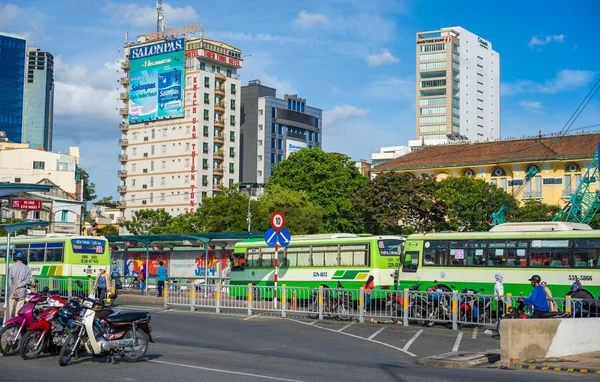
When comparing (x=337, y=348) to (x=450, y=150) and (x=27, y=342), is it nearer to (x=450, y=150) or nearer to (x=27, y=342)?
(x=27, y=342)

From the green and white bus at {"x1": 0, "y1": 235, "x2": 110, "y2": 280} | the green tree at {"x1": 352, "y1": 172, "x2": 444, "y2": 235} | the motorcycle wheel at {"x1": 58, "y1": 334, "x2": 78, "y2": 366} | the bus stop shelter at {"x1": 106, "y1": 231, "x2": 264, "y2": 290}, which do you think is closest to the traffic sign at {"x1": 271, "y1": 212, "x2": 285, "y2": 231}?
the motorcycle wheel at {"x1": 58, "y1": 334, "x2": 78, "y2": 366}

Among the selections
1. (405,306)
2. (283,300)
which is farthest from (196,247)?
(405,306)

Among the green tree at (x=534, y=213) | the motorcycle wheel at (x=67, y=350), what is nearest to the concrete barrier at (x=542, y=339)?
the motorcycle wheel at (x=67, y=350)

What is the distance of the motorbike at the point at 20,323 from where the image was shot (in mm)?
14312

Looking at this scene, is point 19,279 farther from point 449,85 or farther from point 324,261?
point 449,85

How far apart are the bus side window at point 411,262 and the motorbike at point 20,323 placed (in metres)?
17.5

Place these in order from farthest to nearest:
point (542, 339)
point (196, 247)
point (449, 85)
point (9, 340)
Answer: point (449, 85) < point (196, 247) < point (542, 339) < point (9, 340)

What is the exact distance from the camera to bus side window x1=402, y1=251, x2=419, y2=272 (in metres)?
29.3

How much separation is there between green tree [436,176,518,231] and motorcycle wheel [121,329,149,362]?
49.1 meters

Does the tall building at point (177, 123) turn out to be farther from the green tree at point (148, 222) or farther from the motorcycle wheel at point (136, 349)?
the motorcycle wheel at point (136, 349)

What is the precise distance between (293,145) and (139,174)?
3031 centimetres

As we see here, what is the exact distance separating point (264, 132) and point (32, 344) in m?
114

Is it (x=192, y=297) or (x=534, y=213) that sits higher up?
(x=534, y=213)

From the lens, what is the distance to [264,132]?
127 m
